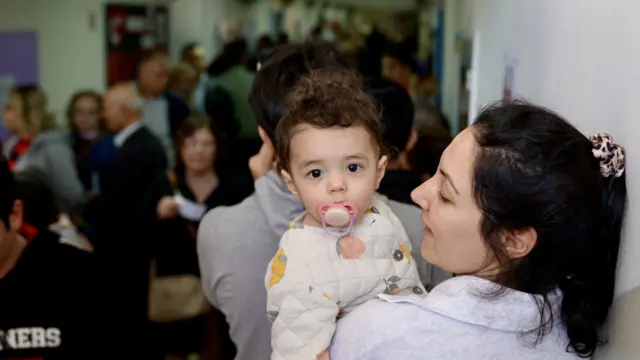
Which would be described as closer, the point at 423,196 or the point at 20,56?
the point at 423,196

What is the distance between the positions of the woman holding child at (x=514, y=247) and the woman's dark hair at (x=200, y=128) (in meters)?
2.80

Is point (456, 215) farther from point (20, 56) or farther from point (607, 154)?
point (20, 56)

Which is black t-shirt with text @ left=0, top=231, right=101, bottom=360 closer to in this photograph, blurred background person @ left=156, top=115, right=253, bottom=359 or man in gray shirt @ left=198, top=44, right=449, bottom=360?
man in gray shirt @ left=198, top=44, right=449, bottom=360

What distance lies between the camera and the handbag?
12.8 ft

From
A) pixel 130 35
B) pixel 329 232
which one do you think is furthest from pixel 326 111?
pixel 130 35

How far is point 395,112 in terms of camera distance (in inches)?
87.8

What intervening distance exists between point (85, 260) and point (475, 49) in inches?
79.5

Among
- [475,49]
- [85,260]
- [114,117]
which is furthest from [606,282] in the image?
[114,117]

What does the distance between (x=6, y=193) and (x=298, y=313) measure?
1221mm

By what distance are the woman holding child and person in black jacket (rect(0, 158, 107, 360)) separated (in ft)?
3.85

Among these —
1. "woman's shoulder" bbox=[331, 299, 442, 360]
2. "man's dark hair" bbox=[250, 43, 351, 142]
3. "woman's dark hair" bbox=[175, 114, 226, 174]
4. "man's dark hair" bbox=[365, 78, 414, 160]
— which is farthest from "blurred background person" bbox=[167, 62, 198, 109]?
"woman's shoulder" bbox=[331, 299, 442, 360]

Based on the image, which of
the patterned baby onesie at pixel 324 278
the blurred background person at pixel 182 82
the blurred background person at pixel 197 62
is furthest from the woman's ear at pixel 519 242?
the blurred background person at pixel 197 62

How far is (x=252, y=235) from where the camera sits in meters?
1.84

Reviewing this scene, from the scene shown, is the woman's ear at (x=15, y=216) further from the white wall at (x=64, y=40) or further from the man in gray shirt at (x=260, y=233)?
the white wall at (x=64, y=40)
